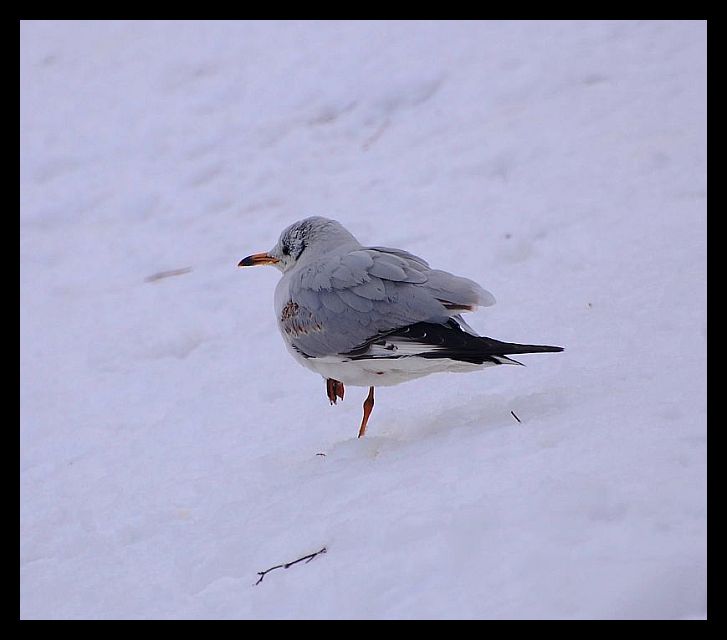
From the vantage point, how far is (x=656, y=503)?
267cm

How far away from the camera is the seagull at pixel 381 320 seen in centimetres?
391

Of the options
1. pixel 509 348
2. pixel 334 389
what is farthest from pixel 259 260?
pixel 509 348

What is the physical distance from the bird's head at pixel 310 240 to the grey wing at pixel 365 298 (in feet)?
1.09

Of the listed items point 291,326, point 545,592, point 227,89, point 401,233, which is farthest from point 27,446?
point 227,89

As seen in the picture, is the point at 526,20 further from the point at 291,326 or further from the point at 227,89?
the point at 291,326

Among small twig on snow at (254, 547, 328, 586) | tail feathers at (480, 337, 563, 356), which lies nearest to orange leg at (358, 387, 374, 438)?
tail feathers at (480, 337, 563, 356)

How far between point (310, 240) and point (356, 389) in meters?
1.00

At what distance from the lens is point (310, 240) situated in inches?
191

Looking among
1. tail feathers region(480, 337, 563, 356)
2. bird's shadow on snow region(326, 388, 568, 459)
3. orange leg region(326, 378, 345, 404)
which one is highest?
tail feathers region(480, 337, 563, 356)

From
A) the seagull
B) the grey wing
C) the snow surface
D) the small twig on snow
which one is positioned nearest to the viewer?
the snow surface

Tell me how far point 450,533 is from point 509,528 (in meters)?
0.17

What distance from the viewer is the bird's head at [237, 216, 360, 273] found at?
4816 millimetres

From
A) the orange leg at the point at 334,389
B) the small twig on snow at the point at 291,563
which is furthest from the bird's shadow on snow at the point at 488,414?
the small twig on snow at the point at 291,563

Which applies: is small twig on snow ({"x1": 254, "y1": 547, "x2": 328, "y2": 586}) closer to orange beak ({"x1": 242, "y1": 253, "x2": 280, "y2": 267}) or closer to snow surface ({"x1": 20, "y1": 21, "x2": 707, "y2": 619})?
snow surface ({"x1": 20, "y1": 21, "x2": 707, "y2": 619})
